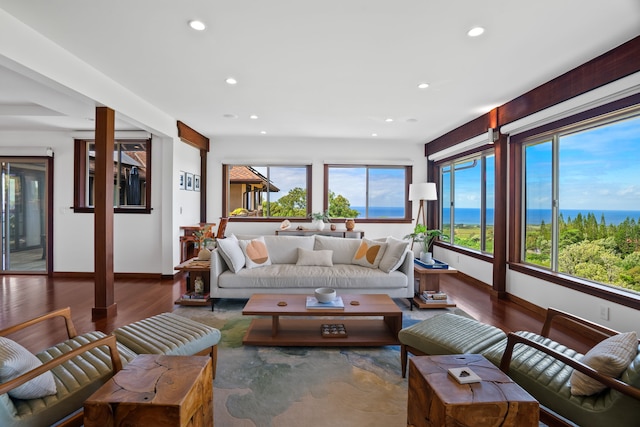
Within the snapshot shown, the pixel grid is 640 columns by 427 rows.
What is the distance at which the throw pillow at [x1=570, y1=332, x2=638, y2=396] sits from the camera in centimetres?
136

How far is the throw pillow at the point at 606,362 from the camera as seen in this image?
136cm

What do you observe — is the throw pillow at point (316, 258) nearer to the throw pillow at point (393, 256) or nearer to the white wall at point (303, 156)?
the throw pillow at point (393, 256)

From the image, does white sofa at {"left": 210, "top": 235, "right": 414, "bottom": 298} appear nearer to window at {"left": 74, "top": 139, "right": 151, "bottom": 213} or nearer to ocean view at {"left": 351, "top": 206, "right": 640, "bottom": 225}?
ocean view at {"left": 351, "top": 206, "right": 640, "bottom": 225}

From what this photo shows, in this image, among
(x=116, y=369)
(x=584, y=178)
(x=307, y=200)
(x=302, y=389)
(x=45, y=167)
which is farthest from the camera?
(x=307, y=200)

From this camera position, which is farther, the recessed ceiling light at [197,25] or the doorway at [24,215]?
the doorway at [24,215]

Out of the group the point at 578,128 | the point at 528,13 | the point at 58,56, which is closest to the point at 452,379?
the point at 528,13

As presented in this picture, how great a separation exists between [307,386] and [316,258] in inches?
82.6

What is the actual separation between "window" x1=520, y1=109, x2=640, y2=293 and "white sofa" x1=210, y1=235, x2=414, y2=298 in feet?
5.51

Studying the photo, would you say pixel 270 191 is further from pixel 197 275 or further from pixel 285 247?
pixel 197 275

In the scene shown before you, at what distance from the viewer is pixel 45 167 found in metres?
5.23

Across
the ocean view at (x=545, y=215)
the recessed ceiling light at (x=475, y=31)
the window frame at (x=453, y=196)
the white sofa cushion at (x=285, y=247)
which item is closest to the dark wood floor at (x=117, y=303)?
the window frame at (x=453, y=196)

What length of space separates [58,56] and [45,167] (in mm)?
3554

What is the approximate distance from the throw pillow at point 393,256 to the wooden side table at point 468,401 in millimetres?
2218

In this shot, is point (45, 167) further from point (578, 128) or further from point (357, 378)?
point (578, 128)
